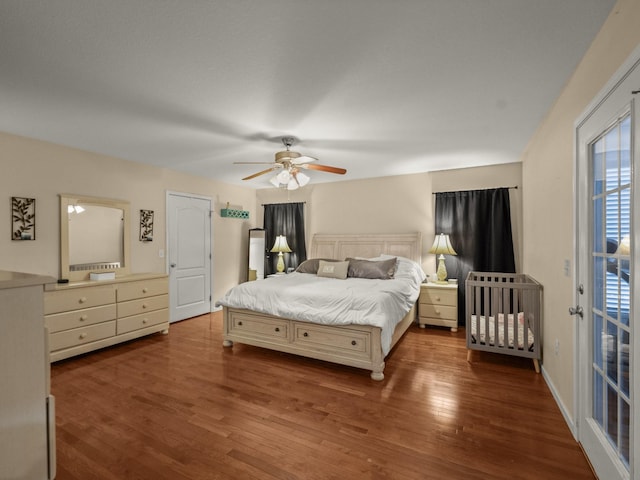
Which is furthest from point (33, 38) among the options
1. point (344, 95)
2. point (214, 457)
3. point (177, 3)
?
point (214, 457)

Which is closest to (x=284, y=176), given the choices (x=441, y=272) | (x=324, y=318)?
(x=324, y=318)

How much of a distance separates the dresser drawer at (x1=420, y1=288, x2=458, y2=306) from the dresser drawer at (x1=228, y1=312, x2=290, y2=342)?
2159 millimetres

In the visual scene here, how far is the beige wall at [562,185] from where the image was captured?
1.48 m

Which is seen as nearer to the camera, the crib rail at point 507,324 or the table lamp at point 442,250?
the crib rail at point 507,324

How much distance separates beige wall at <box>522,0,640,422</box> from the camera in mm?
1477

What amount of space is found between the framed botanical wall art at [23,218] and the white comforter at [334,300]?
2.13 metres

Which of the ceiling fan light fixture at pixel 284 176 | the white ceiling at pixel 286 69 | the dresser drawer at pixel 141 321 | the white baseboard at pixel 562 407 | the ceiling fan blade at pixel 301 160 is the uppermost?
the white ceiling at pixel 286 69

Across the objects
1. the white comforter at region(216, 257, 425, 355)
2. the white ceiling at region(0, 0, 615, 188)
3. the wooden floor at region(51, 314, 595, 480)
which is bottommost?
the wooden floor at region(51, 314, 595, 480)

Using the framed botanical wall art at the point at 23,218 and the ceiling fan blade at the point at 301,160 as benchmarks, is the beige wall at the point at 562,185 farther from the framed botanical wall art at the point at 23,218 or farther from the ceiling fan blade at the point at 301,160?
the framed botanical wall art at the point at 23,218

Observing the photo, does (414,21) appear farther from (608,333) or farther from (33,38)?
(33,38)

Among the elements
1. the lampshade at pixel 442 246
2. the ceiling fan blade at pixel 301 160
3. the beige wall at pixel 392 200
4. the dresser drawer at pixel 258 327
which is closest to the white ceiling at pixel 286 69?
the ceiling fan blade at pixel 301 160

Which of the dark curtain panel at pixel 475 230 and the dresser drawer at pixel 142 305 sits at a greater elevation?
the dark curtain panel at pixel 475 230

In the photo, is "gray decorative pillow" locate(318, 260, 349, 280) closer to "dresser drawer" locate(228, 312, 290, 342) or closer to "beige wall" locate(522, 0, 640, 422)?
"dresser drawer" locate(228, 312, 290, 342)

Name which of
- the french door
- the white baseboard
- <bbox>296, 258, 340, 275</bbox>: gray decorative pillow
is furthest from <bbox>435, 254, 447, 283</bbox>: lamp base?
the french door
